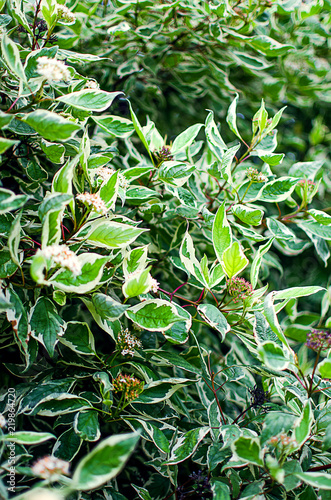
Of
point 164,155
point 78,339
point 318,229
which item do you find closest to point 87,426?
point 78,339

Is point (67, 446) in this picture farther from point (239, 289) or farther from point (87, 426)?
point (239, 289)

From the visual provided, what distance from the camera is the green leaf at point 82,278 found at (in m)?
0.58

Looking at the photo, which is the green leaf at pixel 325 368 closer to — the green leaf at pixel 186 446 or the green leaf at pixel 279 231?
the green leaf at pixel 186 446

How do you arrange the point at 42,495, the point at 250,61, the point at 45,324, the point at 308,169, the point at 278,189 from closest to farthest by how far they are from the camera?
1. the point at 42,495
2. the point at 45,324
3. the point at 278,189
4. the point at 308,169
5. the point at 250,61

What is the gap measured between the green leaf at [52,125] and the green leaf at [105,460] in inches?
17.7

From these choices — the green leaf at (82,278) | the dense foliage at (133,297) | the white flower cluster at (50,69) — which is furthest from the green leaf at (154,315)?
the white flower cluster at (50,69)

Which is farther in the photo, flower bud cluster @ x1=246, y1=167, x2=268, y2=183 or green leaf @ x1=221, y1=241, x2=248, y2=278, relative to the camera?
flower bud cluster @ x1=246, y1=167, x2=268, y2=183

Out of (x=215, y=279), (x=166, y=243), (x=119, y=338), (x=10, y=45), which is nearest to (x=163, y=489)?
(x=119, y=338)

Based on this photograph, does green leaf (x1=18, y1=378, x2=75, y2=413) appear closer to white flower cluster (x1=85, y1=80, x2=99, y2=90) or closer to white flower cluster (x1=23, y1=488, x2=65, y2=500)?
white flower cluster (x1=23, y1=488, x2=65, y2=500)

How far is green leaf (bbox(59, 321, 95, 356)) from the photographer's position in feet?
2.40

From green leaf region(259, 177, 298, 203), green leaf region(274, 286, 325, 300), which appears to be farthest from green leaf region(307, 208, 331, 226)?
green leaf region(274, 286, 325, 300)

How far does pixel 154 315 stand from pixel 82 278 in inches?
5.9

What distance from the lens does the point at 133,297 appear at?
2.74 ft

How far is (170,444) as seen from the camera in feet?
2.36
